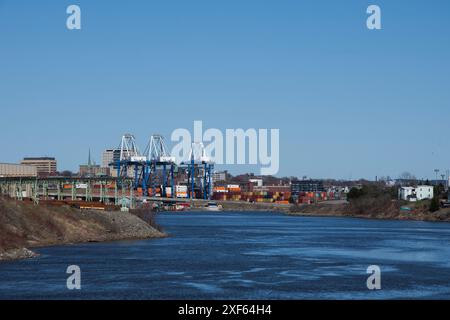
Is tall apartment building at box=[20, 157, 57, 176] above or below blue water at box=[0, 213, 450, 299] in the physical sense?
above

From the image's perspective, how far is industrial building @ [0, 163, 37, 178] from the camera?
Answer: 72494 mm

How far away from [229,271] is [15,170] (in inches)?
2122

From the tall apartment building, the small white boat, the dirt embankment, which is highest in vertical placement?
the tall apartment building

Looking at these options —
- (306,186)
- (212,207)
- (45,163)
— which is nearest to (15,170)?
(212,207)

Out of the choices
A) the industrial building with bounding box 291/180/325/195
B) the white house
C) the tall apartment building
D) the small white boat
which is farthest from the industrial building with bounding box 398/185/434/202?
the tall apartment building

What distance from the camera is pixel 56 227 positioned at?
38.9 m

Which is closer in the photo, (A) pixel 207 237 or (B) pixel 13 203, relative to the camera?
(B) pixel 13 203

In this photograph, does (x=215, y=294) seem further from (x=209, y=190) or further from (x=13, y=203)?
(x=209, y=190)

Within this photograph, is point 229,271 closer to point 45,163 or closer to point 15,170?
point 15,170

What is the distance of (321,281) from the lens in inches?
946

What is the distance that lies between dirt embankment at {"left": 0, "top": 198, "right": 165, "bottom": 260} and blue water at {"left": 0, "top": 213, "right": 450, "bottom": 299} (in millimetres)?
1463

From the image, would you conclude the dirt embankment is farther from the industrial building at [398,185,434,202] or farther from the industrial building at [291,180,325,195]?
the industrial building at [291,180,325,195]
